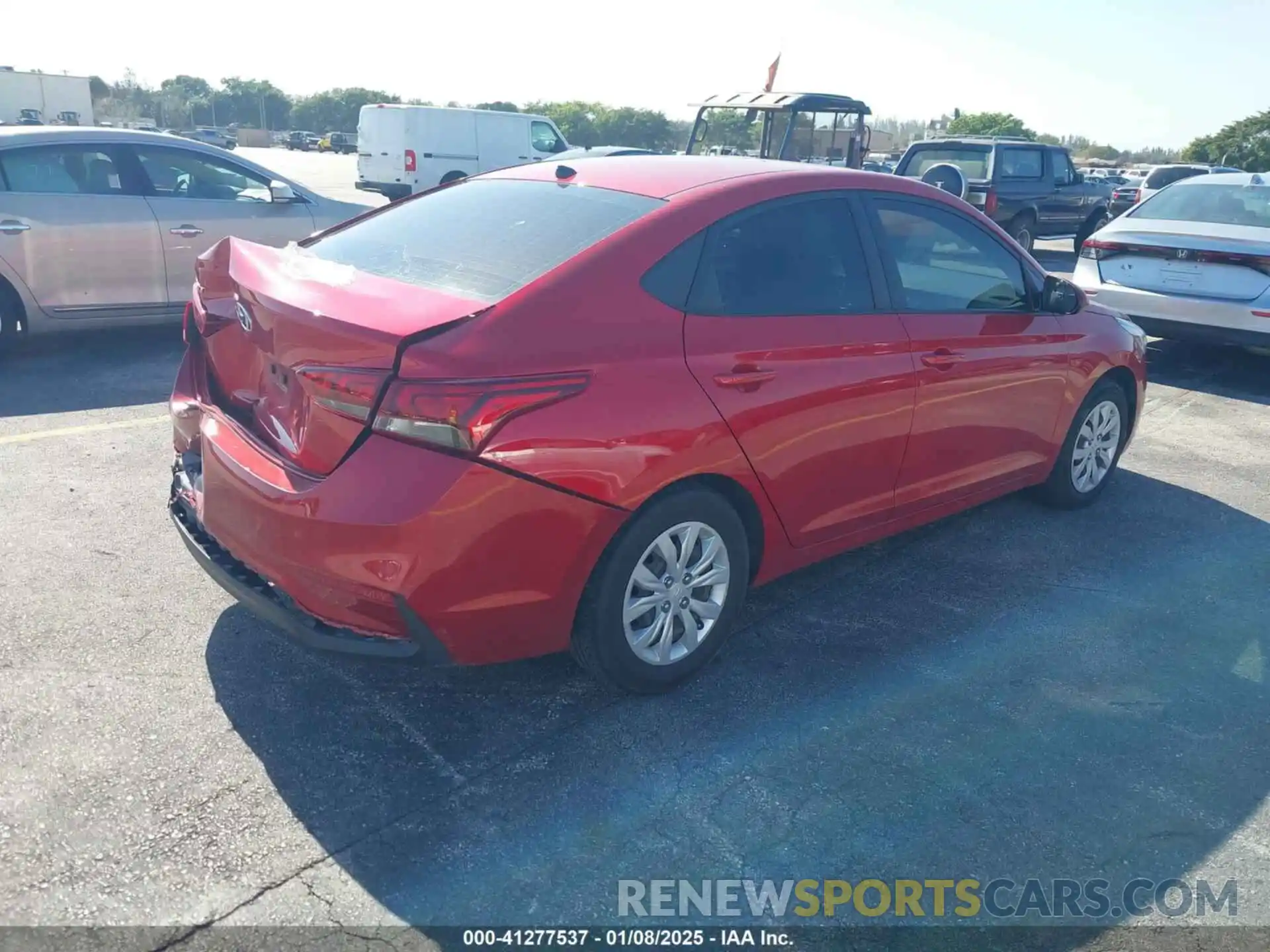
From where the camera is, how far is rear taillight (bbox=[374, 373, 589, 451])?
2.79m

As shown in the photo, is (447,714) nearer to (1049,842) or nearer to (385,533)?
(385,533)

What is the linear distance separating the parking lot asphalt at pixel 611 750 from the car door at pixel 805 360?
59 cm

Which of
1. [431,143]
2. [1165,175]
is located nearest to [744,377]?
[431,143]

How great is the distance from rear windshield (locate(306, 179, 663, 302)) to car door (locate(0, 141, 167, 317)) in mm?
4119

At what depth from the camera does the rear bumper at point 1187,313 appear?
7.73m

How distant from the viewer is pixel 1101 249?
8.69 m

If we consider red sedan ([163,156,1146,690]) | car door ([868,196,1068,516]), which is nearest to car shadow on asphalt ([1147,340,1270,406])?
car door ([868,196,1068,516])

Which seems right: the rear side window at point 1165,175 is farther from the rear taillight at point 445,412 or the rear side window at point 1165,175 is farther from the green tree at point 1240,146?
the green tree at point 1240,146

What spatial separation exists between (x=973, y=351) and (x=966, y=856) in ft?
7.33

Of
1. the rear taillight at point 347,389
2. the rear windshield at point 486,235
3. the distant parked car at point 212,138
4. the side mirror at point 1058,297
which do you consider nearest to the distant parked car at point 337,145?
the distant parked car at point 212,138

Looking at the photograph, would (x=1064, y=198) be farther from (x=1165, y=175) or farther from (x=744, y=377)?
(x=744, y=377)

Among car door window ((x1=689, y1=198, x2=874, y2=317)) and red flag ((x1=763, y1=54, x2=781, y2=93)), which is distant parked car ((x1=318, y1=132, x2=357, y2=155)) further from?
car door window ((x1=689, y1=198, x2=874, y2=317))

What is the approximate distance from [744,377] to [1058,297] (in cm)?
219

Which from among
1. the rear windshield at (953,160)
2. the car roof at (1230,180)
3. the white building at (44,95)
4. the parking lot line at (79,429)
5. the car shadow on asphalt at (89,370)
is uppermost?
the white building at (44,95)
